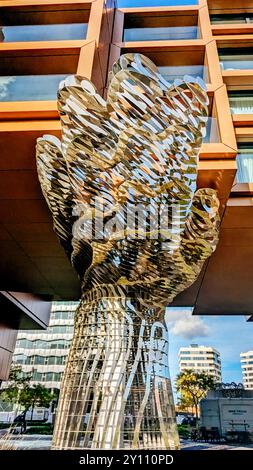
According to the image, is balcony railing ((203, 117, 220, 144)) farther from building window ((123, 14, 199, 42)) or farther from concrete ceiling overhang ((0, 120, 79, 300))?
building window ((123, 14, 199, 42))

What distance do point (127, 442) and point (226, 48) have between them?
10.2 metres

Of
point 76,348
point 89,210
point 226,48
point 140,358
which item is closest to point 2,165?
point 89,210

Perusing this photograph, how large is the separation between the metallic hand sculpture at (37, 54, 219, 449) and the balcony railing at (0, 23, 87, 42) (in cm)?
478

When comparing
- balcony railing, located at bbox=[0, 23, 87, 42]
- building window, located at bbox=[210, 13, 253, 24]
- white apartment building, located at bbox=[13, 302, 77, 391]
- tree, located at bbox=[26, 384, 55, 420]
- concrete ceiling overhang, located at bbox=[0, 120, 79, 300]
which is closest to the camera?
concrete ceiling overhang, located at bbox=[0, 120, 79, 300]

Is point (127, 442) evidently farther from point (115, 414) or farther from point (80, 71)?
point (80, 71)

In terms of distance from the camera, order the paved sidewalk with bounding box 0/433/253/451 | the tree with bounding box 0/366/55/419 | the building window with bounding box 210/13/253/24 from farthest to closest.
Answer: the tree with bounding box 0/366/55/419
the building window with bounding box 210/13/253/24
the paved sidewalk with bounding box 0/433/253/451

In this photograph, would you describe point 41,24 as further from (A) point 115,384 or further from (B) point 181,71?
(A) point 115,384

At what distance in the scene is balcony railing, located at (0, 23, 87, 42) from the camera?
8.48 metres

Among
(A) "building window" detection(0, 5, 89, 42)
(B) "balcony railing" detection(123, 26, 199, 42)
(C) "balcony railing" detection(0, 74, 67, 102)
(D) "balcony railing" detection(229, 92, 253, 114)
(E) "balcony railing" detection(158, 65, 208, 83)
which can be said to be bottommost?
(C) "balcony railing" detection(0, 74, 67, 102)

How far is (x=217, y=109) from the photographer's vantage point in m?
6.77

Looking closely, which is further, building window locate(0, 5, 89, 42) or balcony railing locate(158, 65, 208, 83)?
balcony railing locate(158, 65, 208, 83)

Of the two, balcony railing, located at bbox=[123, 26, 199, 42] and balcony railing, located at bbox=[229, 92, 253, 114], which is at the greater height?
balcony railing, located at bbox=[123, 26, 199, 42]

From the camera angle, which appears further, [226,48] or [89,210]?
[226,48]

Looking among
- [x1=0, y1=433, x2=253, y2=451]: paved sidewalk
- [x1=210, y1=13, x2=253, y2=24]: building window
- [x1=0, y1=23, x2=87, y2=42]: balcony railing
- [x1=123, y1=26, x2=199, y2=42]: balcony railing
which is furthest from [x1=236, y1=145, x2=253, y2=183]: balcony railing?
[x1=210, y1=13, x2=253, y2=24]: building window
